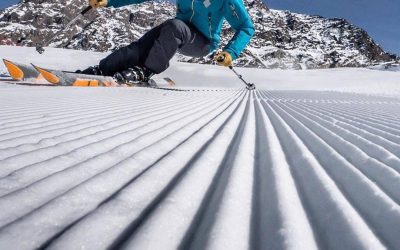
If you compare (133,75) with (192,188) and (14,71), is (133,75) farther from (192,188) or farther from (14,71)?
(192,188)

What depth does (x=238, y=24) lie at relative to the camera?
568 cm

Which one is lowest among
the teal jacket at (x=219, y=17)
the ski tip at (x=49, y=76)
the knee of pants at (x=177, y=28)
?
the ski tip at (x=49, y=76)

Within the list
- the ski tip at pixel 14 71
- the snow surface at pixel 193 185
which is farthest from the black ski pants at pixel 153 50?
the snow surface at pixel 193 185

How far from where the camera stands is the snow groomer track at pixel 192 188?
0.64m

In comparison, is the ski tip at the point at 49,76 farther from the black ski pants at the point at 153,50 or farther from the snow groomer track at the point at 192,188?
the snow groomer track at the point at 192,188

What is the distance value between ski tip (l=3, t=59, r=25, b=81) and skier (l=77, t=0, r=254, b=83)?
1.38 meters

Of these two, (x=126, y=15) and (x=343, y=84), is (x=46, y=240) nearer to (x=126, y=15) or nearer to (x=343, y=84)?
(x=343, y=84)

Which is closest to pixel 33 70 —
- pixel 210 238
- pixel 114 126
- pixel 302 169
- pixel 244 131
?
pixel 114 126

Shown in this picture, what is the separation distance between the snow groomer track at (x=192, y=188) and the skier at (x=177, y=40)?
12.7ft

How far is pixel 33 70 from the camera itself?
13.4 ft

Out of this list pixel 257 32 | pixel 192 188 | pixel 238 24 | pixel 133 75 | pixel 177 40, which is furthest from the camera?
pixel 257 32

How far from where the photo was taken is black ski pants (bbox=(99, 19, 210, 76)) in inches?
209

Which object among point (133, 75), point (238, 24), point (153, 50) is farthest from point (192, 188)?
point (238, 24)

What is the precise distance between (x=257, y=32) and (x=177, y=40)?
512 ft
